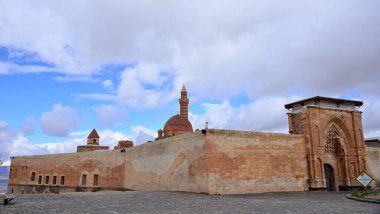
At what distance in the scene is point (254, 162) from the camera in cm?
1769

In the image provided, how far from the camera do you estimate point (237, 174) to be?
55.6 ft

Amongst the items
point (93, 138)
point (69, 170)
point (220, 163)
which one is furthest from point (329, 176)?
point (93, 138)

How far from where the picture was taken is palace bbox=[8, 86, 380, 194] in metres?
16.7

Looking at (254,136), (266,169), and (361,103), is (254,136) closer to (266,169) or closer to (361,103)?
(266,169)

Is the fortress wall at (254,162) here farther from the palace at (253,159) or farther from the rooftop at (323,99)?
the rooftop at (323,99)

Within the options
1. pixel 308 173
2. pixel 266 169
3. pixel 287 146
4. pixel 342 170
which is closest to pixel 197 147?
pixel 266 169

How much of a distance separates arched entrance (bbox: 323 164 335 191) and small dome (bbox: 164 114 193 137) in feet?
62.5

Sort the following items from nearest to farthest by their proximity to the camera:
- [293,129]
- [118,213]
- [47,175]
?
[118,213], [293,129], [47,175]

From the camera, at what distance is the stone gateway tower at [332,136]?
20.5 metres

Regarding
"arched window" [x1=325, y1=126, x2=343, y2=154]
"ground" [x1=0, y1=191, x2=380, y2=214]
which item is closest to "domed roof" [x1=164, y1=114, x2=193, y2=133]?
"arched window" [x1=325, y1=126, x2=343, y2=154]

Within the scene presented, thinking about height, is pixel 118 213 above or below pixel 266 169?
below

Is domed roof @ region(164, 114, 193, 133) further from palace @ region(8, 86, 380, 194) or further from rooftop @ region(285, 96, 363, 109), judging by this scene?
rooftop @ region(285, 96, 363, 109)

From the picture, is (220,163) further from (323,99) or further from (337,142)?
(337,142)

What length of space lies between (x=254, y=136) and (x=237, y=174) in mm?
2470
